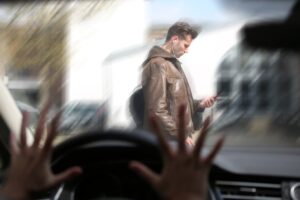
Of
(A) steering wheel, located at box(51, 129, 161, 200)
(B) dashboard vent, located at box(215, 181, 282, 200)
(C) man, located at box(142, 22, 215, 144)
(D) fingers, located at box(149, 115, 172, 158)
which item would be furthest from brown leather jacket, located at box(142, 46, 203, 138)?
(D) fingers, located at box(149, 115, 172, 158)

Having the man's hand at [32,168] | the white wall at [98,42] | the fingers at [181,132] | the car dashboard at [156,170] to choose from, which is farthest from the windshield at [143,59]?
the fingers at [181,132]

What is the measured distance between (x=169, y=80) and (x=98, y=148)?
1.74ft

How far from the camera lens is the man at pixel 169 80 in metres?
2.81

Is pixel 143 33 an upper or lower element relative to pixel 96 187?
upper

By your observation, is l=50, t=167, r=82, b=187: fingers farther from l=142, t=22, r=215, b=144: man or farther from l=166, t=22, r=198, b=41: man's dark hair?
l=166, t=22, r=198, b=41: man's dark hair

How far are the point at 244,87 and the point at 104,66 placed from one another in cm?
63

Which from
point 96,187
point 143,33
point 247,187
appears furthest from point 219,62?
point 96,187

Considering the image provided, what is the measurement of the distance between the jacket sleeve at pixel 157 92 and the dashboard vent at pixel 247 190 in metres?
0.47

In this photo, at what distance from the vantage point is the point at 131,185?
3088 millimetres

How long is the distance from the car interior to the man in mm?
41

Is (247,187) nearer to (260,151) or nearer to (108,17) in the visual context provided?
(260,151)

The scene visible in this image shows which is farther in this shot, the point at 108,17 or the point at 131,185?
the point at 131,185

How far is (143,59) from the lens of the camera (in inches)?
112

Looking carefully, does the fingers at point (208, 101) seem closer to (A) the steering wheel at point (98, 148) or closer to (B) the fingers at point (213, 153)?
(A) the steering wheel at point (98, 148)
